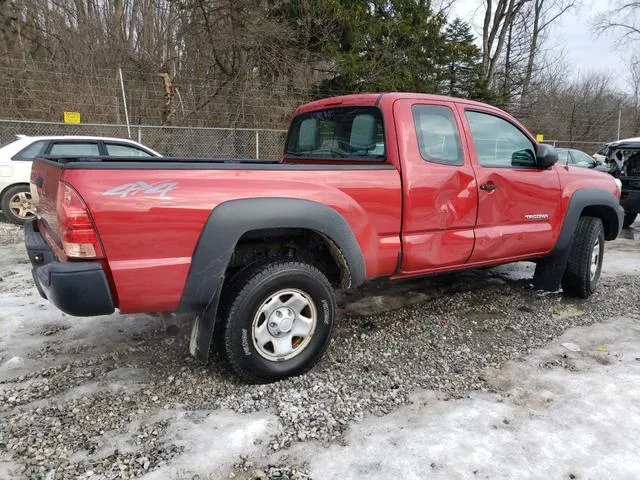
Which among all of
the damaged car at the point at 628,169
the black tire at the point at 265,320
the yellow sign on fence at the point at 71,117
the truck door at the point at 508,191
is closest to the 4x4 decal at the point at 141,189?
the black tire at the point at 265,320

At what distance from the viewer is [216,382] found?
10.1ft

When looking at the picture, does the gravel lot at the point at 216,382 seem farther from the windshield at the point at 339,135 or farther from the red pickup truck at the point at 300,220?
the windshield at the point at 339,135

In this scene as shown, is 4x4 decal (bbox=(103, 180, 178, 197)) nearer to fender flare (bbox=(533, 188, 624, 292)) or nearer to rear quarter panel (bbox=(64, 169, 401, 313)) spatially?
rear quarter panel (bbox=(64, 169, 401, 313))

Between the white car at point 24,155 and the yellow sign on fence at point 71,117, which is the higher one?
the yellow sign on fence at point 71,117

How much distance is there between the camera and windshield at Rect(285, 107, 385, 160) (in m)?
3.69

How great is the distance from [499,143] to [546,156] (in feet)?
1.45

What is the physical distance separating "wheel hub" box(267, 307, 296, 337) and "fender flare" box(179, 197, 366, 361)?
0.38 meters

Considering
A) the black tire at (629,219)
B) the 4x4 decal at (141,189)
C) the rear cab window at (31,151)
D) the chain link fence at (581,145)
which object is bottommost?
the black tire at (629,219)

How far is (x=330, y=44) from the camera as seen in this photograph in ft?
51.8

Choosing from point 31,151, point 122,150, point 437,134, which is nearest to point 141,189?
point 437,134

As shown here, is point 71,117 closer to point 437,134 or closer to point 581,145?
point 437,134

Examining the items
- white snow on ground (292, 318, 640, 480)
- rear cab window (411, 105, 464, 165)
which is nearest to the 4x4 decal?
white snow on ground (292, 318, 640, 480)

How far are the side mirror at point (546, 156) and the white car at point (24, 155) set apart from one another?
624 centimetres

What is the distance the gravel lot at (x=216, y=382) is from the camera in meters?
2.36
